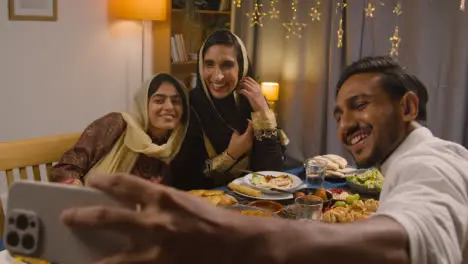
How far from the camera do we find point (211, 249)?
295 millimetres

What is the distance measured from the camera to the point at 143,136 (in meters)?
2.21

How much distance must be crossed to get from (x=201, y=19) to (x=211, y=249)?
3.97 m

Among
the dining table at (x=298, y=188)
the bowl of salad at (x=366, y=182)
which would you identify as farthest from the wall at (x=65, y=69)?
the bowl of salad at (x=366, y=182)

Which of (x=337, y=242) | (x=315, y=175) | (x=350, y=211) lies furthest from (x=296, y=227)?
(x=315, y=175)

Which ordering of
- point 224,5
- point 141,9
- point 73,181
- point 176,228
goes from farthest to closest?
point 224,5
point 141,9
point 73,181
point 176,228

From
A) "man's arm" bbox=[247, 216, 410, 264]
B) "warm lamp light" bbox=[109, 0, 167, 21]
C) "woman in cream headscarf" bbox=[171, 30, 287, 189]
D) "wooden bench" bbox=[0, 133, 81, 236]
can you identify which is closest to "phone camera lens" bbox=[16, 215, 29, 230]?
"man's arm" bbox=[247, 216, 410, 264]

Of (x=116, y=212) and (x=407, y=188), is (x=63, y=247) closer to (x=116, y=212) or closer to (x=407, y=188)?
(x=116, y=212)

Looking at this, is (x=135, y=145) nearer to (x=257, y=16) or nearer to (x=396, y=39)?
(x=396, y=39)

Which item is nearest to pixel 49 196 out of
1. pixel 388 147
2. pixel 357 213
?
pixel 388 147

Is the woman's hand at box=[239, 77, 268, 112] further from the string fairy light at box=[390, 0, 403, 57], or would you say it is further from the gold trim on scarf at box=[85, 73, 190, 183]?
the string fairy light at box=[390, 0, 403, 57]

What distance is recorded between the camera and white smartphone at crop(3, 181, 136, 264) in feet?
1.11

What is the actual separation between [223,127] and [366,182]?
0.78 metres

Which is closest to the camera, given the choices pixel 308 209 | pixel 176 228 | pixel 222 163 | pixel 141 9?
pixel 176 228

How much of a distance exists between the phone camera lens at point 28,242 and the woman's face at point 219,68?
211 centimetres
